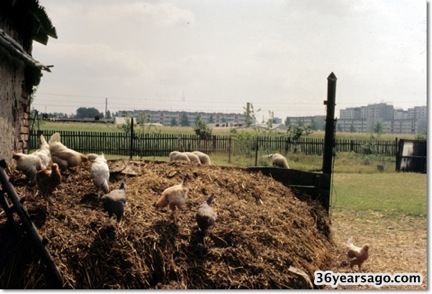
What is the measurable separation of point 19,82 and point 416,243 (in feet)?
23.8

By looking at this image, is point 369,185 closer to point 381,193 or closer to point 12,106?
point 381,193

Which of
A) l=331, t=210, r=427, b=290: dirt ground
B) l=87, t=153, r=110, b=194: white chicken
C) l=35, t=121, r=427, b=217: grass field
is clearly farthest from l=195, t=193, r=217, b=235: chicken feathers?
l=35, t=121, r=427, b=217: grass field

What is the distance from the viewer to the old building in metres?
6.34

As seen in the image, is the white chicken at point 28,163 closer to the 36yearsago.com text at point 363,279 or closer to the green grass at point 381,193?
the 36yearsago.com text at point 363,279

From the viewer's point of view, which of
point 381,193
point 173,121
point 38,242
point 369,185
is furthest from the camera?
point 173,121

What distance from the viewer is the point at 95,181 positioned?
536cm

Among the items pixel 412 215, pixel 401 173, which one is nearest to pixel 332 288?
pixel 412 215

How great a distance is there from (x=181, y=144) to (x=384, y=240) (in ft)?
57.5

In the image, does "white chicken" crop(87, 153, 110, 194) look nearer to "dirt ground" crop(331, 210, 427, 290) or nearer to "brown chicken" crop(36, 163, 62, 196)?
"brown chicken" crop(36, 163, 62, 196)

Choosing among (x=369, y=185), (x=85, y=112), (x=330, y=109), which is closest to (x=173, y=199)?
(x=330, y=109)

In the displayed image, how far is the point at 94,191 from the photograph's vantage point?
5504mm

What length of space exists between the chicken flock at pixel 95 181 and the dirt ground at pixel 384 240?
216 centimetres

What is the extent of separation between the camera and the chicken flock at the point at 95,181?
484 cm

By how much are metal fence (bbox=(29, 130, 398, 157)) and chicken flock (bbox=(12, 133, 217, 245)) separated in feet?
45.7
